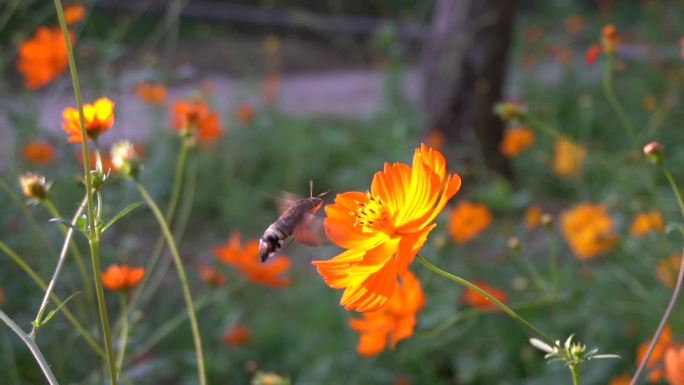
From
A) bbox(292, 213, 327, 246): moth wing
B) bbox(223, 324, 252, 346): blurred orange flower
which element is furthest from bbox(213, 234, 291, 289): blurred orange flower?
bbox(292, 213, 327, 246): moth wing

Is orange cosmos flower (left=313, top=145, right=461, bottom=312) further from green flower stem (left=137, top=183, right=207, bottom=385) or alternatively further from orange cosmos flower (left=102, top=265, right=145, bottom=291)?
orange cosmos flower (left=102, top=265, right=145, bottom=291)

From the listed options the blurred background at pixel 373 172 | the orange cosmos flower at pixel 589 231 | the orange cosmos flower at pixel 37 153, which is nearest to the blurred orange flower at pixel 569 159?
the blurred background at pixel 373 172

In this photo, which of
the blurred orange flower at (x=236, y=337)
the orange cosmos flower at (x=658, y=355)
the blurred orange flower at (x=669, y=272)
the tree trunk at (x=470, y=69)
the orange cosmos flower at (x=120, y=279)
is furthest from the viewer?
the tree trunk at (x=470, y=69)

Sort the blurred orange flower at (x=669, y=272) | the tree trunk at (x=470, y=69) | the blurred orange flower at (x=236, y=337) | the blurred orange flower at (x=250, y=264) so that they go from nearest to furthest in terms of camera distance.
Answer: the blurred orange flower at (x=669, y=272) < the blurred orange flower at (x=250, y=264) < the blurred orange flower at (x=236, y=337) < the tree trunk at (x=470, y=69)

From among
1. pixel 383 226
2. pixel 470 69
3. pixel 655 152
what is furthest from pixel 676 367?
pixel 470 69

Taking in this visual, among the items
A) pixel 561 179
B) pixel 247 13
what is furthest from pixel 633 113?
pixel 247 13

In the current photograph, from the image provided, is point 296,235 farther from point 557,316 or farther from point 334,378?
point 557,316

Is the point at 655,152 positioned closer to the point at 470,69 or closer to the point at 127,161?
the point at 127,161

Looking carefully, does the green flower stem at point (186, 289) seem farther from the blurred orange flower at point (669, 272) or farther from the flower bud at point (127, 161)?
the blurred orange flower at point (669, 272)
